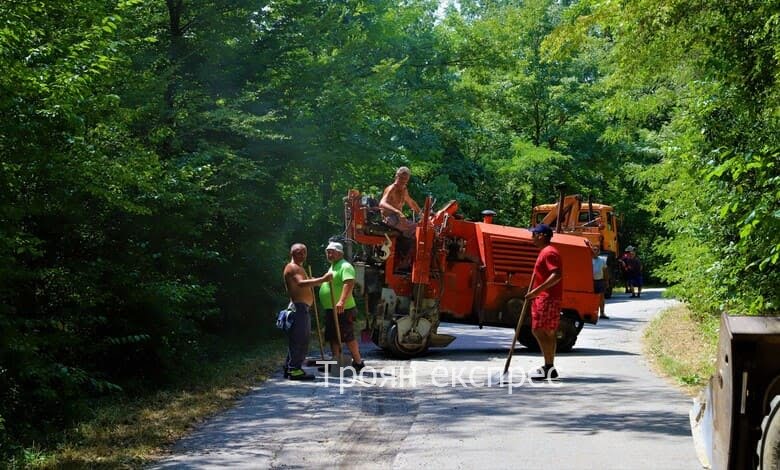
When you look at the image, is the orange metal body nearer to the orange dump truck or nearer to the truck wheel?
the orange dump truck

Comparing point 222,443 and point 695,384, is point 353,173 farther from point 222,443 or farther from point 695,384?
point 222,443

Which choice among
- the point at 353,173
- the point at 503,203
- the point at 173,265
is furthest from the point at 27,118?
the point at 503,203

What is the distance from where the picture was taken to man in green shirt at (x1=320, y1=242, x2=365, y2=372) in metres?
14.1

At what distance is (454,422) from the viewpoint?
32.4ft

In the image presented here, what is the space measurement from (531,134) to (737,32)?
3143 cm

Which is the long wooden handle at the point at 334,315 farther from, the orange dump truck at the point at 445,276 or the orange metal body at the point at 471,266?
the orange metal body at the point at 471,266

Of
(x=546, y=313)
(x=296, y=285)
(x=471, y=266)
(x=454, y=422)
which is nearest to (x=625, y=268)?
(x=471, y=266)

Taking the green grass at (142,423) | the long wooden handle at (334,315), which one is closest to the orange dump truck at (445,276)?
the long wooden handle at (334,315)

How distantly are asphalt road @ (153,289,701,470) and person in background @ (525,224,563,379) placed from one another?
20.8 inches

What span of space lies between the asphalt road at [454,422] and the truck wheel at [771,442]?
2115 millimetres

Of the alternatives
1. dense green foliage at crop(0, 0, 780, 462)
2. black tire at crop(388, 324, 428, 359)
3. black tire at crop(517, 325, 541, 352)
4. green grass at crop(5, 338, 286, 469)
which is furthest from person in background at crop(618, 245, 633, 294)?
green grass at crop(5, 338, 286, 469)

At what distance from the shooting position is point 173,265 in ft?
48.7

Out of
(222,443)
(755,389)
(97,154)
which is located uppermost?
(97,154)

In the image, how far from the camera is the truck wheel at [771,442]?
18.1 feet
